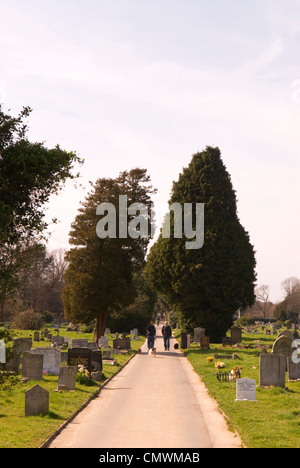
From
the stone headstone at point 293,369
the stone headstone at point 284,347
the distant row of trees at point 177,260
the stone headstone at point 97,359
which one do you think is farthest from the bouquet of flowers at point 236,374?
the distant row of trees at point 177,260

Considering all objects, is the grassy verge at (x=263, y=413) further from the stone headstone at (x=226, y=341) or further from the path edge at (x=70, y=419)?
the stone headstone at (x=226, y=341)

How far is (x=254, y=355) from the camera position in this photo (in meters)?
32.1

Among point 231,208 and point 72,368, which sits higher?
point 231,208

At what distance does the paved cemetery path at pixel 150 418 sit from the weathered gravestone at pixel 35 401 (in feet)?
3.05

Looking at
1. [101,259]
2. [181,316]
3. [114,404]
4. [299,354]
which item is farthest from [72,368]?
[181,316]

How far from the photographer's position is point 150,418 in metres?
13.9

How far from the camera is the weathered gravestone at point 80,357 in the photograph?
70.2ft

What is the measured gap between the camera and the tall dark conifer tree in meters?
39.8

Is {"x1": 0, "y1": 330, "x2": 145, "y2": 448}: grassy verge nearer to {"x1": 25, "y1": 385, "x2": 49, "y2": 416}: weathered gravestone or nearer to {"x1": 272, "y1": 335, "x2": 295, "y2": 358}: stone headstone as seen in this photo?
{"x1": 25, "y1": 385, "x2": 49, "y2": 416}: weathered gravestone

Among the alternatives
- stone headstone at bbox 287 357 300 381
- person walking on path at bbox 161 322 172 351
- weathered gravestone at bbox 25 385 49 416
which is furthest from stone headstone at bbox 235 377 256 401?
person walking on path at bbox 161 322 172 351

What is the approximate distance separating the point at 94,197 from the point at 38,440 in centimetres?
2884
